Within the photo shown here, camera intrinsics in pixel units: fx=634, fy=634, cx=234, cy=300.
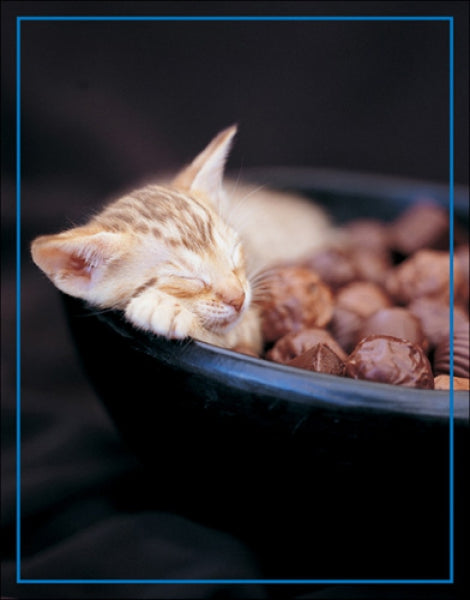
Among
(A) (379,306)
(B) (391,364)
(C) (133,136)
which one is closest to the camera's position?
(B) (391,364)

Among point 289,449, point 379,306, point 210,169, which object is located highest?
point 210,169

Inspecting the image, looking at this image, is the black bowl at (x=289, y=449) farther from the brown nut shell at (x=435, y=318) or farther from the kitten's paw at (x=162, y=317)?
the brown nut shell at (x=435, y=318)

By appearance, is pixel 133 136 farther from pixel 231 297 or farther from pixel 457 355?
pixel 457 355

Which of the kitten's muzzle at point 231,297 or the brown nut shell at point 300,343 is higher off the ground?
the kitten's muzzle at point 231,297

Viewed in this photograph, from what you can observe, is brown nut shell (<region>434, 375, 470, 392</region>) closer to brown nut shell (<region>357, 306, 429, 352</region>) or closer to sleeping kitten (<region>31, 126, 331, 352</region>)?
brown nut shell (<region>357, 306, 429, 352</region>)

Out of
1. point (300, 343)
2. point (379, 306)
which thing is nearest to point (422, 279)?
point (379, 306)

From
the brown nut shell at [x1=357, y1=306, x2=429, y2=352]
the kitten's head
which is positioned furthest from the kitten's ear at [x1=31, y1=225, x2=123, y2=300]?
the brown nut shell at [x1=357, y1=306, x2=429, y2=352]

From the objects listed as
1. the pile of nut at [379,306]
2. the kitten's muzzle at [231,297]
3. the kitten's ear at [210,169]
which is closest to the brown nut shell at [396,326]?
the pile of nut at [379,306]
